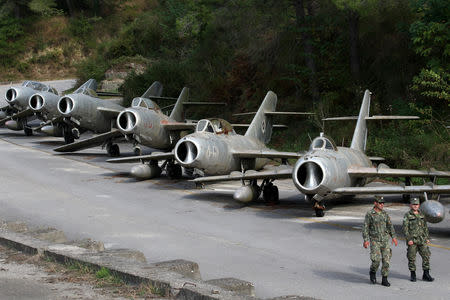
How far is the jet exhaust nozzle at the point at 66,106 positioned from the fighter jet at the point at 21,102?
257 inches

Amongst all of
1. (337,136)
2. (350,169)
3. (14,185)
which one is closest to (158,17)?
(337,136)

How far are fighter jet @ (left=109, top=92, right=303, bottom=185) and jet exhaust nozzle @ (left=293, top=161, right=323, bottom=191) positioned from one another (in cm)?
464

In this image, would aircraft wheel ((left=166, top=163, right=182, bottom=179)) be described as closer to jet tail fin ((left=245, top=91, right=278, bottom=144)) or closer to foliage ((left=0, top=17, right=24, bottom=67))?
jet tail fin ((left=245, top=91, right=278, bottom=144))

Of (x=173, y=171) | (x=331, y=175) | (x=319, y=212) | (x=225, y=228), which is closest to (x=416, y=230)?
(x=331, y=175)

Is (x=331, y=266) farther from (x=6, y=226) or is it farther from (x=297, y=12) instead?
(x=297, y=12)

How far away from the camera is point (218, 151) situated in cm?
2392

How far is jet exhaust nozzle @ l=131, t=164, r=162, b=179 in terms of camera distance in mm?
27688

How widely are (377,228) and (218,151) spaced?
12.0m

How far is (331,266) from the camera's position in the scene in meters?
14.0

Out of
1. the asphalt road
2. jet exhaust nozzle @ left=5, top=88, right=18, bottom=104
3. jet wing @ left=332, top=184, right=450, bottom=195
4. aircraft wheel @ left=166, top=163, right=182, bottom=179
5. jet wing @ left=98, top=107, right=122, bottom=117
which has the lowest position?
the asphalt road

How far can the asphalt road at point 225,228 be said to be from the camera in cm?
1283

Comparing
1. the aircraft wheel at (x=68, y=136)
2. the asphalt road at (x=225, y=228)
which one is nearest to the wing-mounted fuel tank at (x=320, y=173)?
the asphalt road at (x=225, y=228)

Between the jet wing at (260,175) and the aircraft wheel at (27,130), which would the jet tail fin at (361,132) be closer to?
the jet wing at (260,175)

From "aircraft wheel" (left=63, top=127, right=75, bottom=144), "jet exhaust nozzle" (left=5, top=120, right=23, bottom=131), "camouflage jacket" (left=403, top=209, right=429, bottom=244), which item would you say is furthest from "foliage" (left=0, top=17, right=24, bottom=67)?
"camouflage jacket" (left=403, top=209, right=429, bottom=244)
